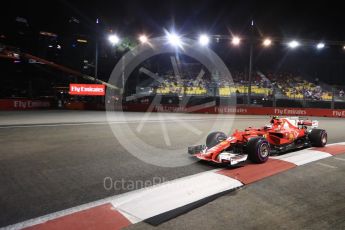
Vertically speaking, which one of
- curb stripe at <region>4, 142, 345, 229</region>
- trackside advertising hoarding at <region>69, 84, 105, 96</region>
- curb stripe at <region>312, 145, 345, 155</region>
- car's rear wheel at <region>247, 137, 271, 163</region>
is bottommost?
curb stripe at <region>4, 142, 345, 229</region>

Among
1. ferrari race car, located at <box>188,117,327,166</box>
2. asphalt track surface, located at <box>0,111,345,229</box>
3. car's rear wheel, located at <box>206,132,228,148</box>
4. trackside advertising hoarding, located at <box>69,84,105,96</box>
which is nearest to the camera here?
asphalt track surface, located at <box>0,111,345,229</box>

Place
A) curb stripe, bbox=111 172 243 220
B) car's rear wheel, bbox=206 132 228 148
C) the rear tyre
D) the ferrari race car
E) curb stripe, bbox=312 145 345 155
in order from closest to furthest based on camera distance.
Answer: curb stripe, bbox=111 172 243 220
the ferrari race car
car's rear wheel, bbox=206 132 228 148
curb stripe, bbox=312 145 345 155
the rear tyre

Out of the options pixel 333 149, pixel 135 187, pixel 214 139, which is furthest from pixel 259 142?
pixel 333 149

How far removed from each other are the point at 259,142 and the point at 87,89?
64.9 ft

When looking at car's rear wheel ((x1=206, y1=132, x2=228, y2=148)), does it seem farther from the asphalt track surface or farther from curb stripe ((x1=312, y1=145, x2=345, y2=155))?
curb stripe ((x1=312, y1=145, x2=345, y2=155))

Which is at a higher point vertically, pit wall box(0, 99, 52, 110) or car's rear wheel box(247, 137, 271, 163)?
pit wall box(0, 99, 52, 110)

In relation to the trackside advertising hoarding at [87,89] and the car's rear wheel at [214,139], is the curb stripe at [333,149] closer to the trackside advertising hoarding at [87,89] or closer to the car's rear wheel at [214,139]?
the car's rear wheel at [214,139]

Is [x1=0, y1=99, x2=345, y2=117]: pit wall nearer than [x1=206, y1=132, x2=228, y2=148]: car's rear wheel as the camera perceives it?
No

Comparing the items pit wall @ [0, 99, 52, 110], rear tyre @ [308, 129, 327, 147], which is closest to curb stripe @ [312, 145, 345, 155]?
rear tyre @ [308, 129, 327, 147]

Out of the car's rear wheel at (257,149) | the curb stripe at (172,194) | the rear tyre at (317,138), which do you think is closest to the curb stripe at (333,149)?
the rear tyre at (317,138)

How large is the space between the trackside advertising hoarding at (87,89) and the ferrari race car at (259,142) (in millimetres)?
18336

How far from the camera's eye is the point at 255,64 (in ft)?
128

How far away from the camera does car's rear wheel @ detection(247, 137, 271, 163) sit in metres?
6.77

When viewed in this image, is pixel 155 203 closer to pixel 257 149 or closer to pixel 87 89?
pixel 257 149
